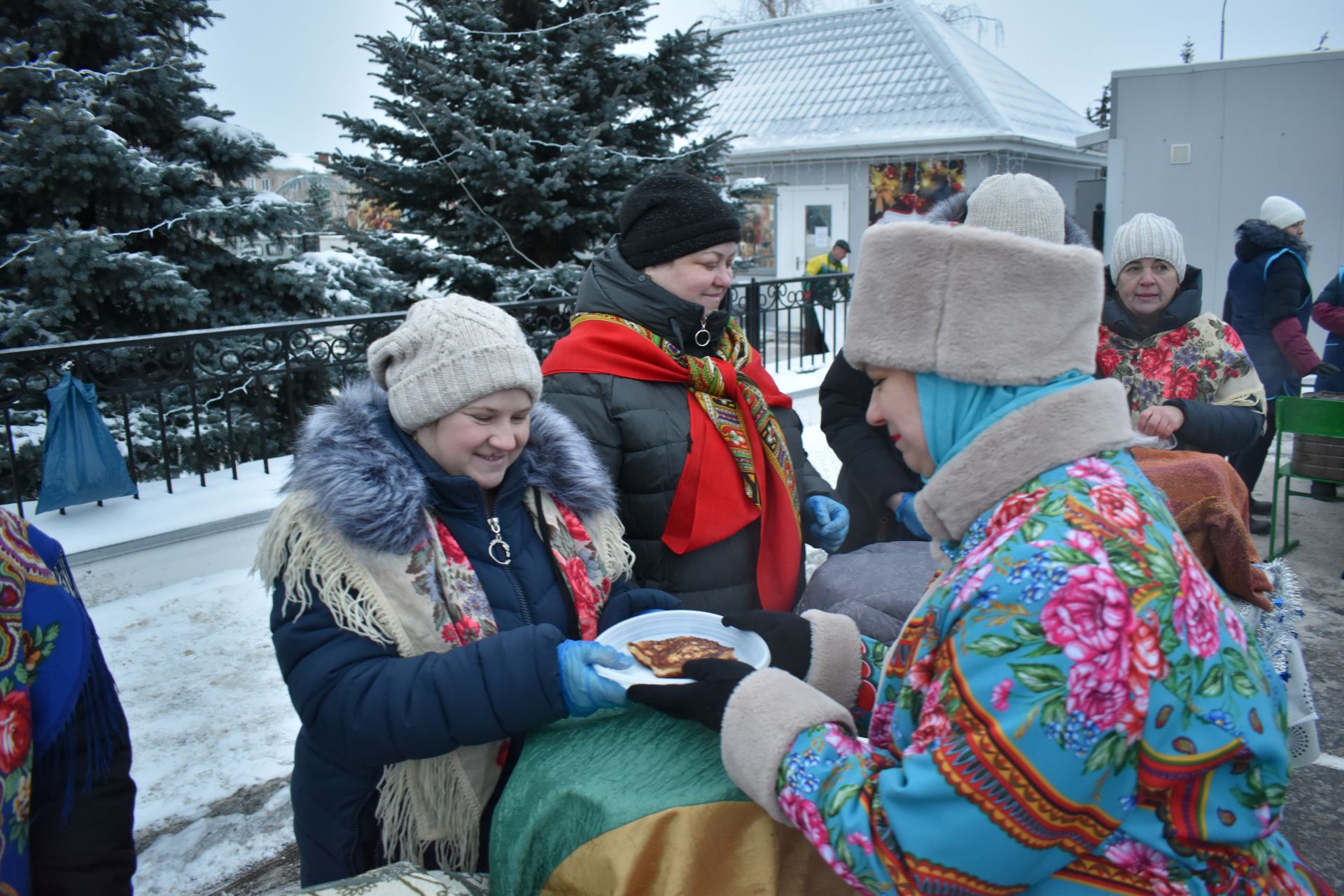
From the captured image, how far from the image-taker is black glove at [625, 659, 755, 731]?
1437mm

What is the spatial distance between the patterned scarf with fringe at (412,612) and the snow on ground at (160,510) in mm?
3289

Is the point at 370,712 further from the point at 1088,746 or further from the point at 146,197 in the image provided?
the point at 146,197

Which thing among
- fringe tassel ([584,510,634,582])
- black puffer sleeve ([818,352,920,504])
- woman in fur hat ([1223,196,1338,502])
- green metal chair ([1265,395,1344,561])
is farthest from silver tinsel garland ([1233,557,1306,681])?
woman in fur hat ([1223,196,1338,502])

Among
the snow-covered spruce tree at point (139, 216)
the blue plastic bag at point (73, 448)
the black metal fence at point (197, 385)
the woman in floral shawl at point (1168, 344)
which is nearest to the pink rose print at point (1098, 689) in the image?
the woman in floral shawl at point (1168, 344)

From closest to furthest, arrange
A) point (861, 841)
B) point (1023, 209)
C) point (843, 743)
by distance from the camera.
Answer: point (861, 841), point (843, 743), point (1023, 209)

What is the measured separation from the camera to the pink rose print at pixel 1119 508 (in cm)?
112

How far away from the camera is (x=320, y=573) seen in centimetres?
166

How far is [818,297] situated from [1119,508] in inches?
355

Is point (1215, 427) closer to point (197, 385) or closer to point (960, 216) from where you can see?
point (960, 216)

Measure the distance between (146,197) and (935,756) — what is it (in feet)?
23.8

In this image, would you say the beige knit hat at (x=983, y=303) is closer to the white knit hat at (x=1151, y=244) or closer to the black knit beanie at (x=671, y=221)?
the black knit beanie at (x=671, y=221)

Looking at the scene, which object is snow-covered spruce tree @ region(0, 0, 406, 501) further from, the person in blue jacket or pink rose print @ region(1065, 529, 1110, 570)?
pink rose print @ region(1065, 529, 1110, 570)

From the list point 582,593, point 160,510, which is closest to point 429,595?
point 582,593

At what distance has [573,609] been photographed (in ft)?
6.29
